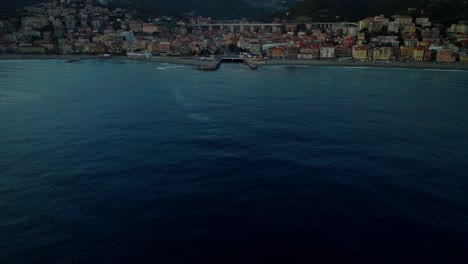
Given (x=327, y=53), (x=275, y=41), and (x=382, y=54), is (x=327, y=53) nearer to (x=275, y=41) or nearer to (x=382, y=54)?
(x=382, y=54)

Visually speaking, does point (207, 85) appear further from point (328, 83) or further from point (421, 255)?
point (421, 255)

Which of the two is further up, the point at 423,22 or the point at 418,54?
the point at 423,22

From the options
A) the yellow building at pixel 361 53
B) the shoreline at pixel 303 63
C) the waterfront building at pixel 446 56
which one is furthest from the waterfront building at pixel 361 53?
the waterfront building at pixel 446 56

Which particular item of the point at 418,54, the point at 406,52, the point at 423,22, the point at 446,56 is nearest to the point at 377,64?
the point at 406,52

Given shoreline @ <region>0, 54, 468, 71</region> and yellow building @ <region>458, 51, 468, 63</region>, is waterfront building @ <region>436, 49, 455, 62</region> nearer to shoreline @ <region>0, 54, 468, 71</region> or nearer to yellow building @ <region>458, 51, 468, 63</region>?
yellow building @ <region>458, 51, 468, 63</region>

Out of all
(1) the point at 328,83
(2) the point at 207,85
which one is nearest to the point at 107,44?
(2) the point at 207,85

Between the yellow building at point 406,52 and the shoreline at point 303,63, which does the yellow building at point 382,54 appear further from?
the shoreline at point 303,63
